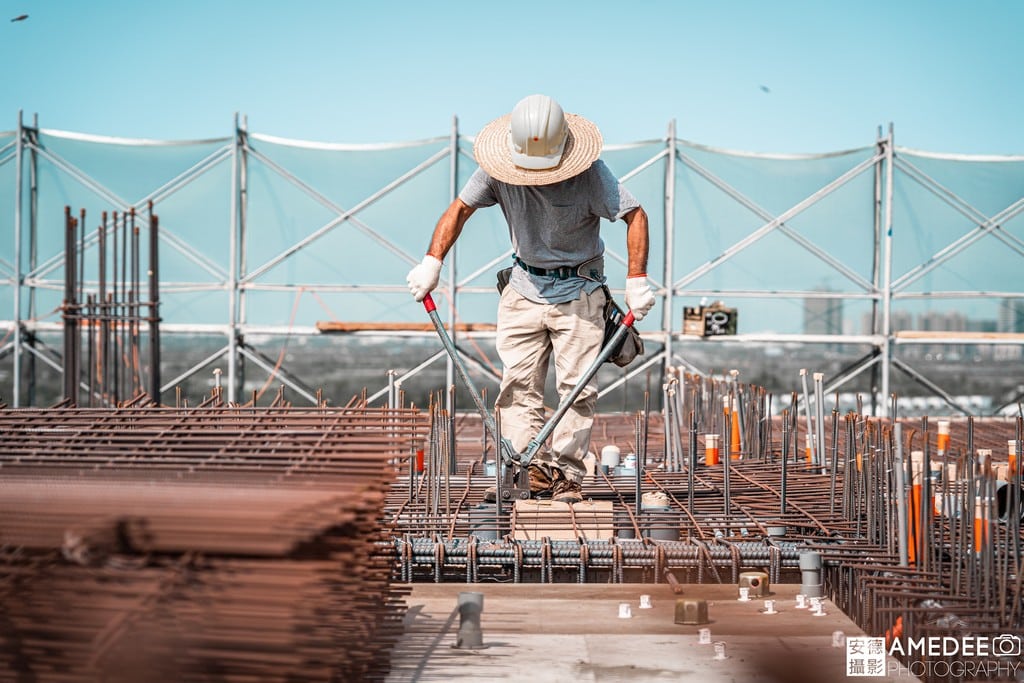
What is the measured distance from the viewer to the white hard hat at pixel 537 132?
3768 millimetres

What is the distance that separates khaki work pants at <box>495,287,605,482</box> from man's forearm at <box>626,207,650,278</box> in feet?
0.66

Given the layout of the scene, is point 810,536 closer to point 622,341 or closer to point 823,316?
point 622,341

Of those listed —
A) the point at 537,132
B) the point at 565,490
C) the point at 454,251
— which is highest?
the point at 454,251

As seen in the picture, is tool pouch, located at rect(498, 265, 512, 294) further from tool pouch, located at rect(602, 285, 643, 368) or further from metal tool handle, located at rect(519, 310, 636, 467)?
metal tool handle, located at rect(519, 310, 636, 467)

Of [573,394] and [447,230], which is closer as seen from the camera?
[573,394]

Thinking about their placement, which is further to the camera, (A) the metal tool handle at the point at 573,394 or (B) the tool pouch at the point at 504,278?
(B) the tool pouch at the point at 504,278

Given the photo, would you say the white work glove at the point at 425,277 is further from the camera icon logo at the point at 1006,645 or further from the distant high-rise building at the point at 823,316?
the distant high-rise building at the point at 823,316

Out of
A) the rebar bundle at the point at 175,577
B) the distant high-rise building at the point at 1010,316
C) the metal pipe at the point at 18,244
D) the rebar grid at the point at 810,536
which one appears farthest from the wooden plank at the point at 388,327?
the rebar bundle at the point at 175,577

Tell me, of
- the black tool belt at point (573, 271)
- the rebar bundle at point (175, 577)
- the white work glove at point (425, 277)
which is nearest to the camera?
the rebar bundle at point (175, 577)

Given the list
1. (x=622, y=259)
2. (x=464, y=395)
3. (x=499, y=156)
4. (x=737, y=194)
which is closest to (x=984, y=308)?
(x=737, y=194)

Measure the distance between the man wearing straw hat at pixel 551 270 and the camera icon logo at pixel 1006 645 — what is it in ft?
5.35

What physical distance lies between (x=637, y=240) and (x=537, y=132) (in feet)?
1.75

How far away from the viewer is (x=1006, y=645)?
8.04 feet

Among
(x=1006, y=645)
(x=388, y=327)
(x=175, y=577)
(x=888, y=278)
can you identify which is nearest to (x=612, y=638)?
(x=1006, y=645)
